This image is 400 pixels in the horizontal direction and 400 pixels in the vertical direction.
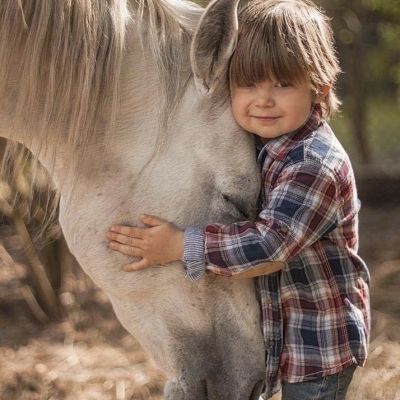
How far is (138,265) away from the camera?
5.44 ft

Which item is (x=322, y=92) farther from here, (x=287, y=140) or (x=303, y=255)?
(x=303, y=255)

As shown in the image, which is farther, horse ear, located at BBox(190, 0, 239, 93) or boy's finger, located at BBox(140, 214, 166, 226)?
boy's finger, located at BBox(140, 214, 166, 226)

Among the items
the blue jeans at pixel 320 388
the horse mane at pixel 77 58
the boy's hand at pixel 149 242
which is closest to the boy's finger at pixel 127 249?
the boy's hand at pixel 149 242

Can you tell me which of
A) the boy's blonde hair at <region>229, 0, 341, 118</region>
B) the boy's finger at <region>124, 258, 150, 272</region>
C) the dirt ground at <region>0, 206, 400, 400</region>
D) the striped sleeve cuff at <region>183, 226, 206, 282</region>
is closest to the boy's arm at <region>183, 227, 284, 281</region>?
the striped sleeve cuff at <region>183, 226, 206, 282</region>

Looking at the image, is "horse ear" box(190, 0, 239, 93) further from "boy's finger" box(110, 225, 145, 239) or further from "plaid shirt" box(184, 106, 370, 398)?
"boy's finger" box(110, 225, 145, 239)

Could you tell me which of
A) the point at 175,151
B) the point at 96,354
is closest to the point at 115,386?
the point at 96,354

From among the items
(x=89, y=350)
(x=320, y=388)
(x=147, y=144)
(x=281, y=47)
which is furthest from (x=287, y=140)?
(x=89, y=350)

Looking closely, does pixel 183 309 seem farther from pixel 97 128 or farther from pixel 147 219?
pixel 97 128

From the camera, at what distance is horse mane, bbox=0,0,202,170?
1587mm

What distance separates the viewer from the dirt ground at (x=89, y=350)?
2.99 metres

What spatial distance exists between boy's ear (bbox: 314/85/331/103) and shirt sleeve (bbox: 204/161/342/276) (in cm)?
19

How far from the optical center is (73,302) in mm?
3891

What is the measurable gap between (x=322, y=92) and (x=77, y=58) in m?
0.56

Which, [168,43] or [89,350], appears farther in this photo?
[89,350]
